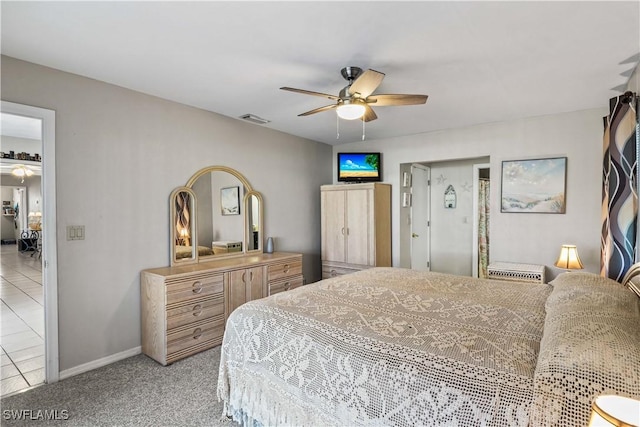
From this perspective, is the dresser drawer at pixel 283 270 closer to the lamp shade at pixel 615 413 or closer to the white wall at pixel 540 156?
the white wall at pixel 540 156

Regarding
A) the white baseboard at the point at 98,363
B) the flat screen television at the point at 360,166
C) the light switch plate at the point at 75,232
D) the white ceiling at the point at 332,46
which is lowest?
the white baseboard at the point at 98,363

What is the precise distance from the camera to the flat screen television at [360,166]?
4.96 m

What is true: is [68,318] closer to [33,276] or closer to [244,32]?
[244,32]

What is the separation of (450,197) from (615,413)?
5.02 metres

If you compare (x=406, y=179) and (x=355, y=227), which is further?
(x=406, y=179)

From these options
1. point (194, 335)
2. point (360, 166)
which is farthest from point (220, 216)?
point (360, 166)

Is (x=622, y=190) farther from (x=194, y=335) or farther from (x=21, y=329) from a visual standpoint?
(x=21, y=329)

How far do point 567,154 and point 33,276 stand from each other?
866cm

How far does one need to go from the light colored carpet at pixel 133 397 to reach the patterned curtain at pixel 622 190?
308 cm

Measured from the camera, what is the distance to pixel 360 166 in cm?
498

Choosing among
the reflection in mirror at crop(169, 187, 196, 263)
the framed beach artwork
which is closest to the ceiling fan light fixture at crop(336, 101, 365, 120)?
the reflection in mirror at crop(169, 187, 196, 263)

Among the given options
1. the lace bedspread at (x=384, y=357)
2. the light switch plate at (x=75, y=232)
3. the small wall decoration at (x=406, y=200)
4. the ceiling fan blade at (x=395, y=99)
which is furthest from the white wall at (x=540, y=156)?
the light switch plate at (x=75, y=232)

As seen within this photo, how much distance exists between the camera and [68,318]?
8.61 feet

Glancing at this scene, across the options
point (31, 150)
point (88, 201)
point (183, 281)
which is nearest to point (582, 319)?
point (183, 281)
